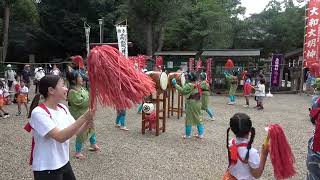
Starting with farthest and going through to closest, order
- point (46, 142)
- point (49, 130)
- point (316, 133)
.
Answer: point (316, 133) < point (46, 142) < point (49, 130)

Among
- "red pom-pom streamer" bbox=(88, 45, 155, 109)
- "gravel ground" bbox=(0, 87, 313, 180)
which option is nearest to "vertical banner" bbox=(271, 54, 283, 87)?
"gravel ground" bbox=(0, 87, 313, 180)

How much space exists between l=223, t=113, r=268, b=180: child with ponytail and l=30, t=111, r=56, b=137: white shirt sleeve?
1416 millimetres

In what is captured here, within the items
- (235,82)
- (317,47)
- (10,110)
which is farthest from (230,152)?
(317,47)

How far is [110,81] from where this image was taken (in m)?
2.42

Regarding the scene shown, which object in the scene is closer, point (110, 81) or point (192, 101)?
point (110, 81)

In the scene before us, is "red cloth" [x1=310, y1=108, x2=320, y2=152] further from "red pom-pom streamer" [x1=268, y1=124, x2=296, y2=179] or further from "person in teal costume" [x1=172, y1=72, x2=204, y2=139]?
"person in teal costume" [x1=172, y1=72, x2=204, y2=139]

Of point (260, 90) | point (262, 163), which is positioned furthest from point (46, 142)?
point (260, 90)

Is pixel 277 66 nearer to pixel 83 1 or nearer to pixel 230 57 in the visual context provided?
pixel 230 57

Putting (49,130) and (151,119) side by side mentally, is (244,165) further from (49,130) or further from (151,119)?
(151,119)

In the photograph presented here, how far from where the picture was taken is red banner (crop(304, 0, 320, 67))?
16.3 m

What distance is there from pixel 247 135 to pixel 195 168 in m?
3.11

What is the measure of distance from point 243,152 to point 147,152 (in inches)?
166

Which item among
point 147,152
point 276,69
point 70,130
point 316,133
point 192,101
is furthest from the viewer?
point 276,69

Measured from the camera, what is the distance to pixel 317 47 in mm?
16312
